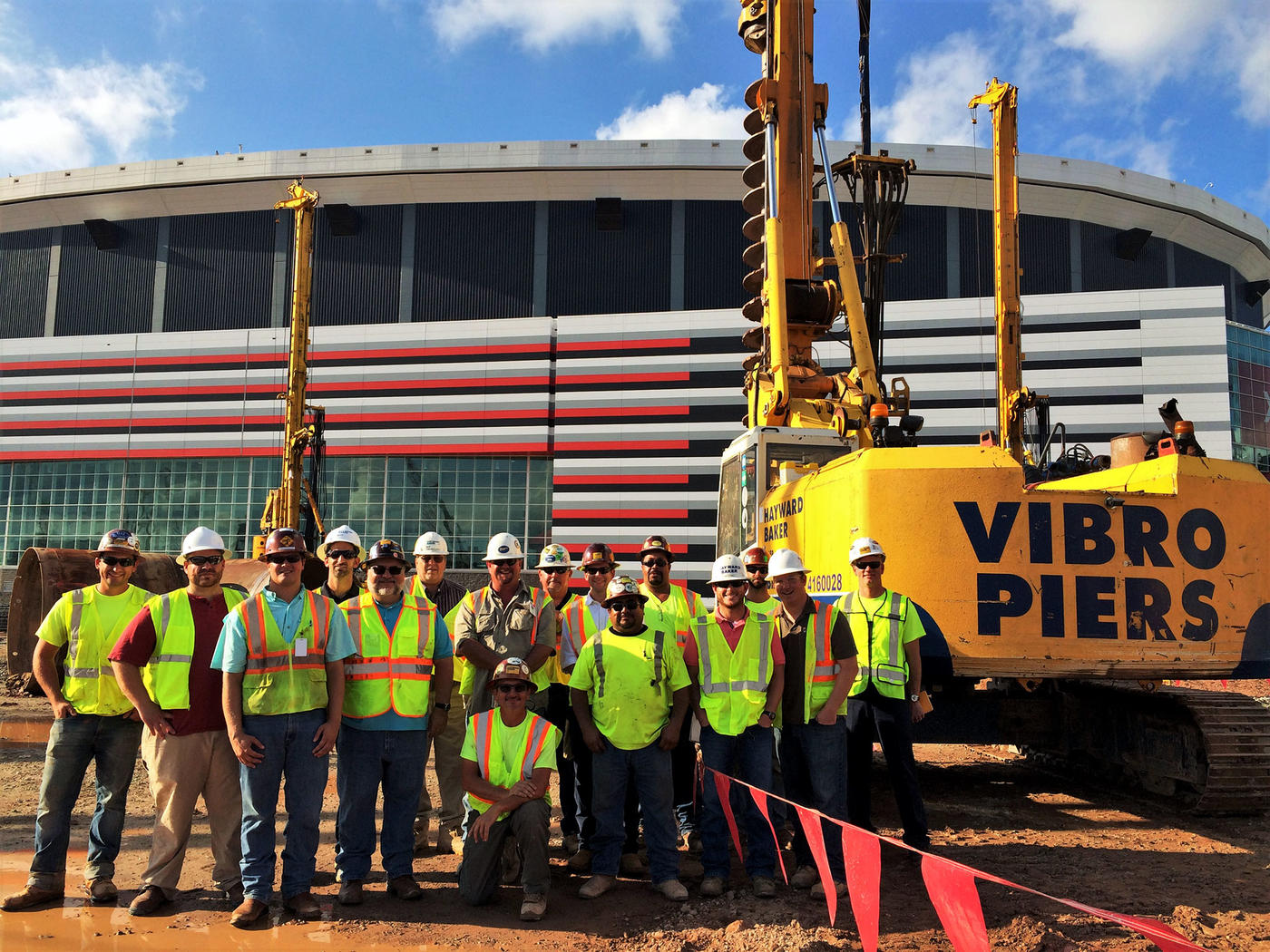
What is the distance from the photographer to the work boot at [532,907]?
5055 mm

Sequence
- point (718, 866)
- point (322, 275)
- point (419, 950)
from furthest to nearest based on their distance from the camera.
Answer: point (322, 275) < point (718, 866) < point (419, 950)

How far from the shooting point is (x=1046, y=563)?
6938 millimetres

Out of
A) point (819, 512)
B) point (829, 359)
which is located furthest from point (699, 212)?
point (819, 512)

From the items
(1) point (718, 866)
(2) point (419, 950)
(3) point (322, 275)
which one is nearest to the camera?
(2) point (419, 950)

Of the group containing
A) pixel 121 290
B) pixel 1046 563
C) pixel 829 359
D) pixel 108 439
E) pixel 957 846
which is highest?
pixel 121 290

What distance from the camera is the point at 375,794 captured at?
216 inches

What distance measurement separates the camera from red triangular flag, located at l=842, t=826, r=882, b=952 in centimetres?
400

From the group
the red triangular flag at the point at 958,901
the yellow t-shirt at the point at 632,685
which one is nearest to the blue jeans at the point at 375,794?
the yellow t-shirt at the point at 632,685

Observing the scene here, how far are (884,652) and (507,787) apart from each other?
2454 millimetres

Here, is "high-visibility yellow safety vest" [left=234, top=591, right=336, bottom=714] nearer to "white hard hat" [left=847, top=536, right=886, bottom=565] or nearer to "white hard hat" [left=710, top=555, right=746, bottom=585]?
"white hard hat" [left=710, top=555, right=746, bottom=585]

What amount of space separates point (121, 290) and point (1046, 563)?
34995 millimetres

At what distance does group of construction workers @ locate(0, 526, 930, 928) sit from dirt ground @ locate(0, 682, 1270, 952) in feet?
0.53

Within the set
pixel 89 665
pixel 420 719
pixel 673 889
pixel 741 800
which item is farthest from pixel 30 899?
pixel 741 800

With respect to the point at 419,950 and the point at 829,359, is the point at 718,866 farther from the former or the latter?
the point at 829,359
